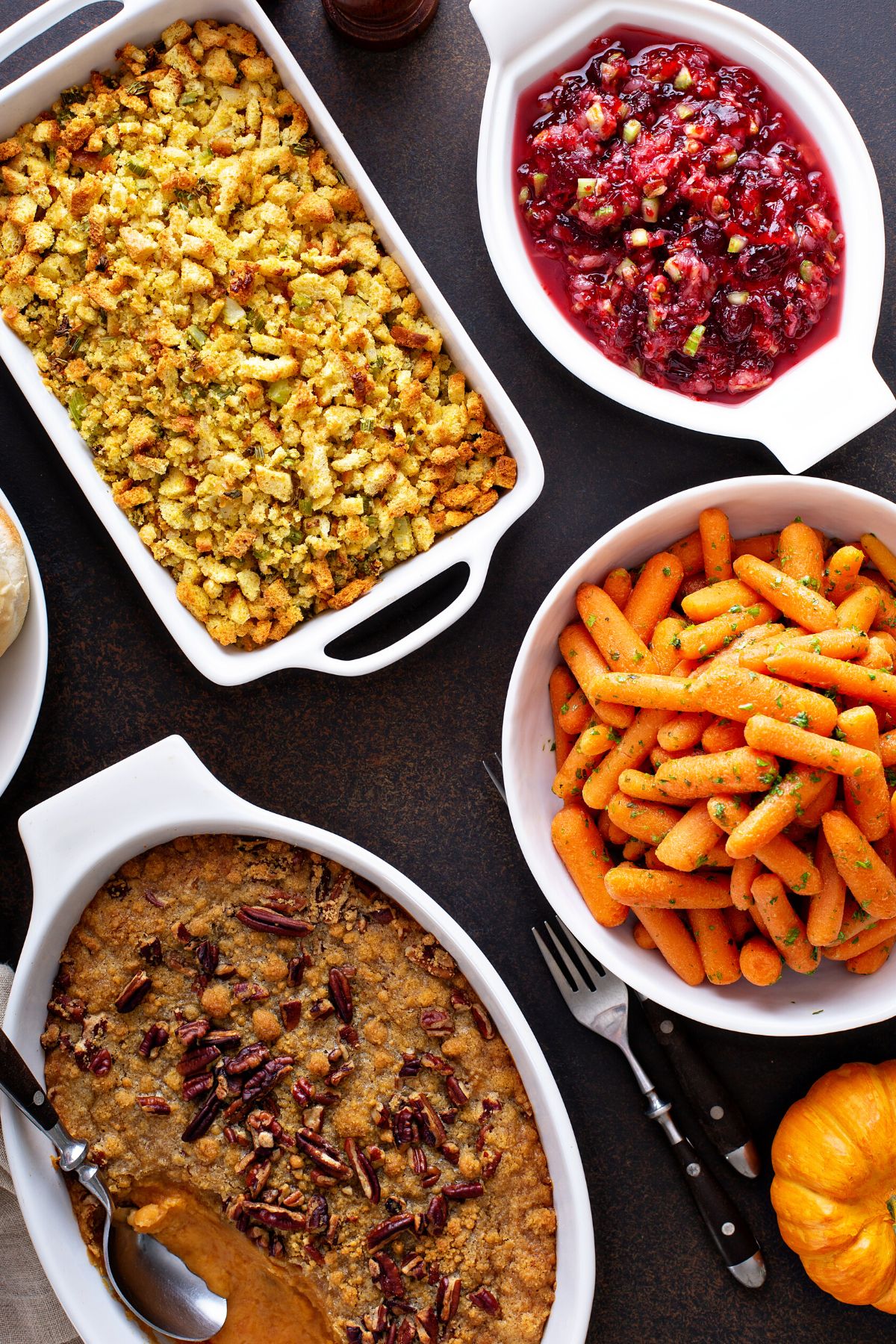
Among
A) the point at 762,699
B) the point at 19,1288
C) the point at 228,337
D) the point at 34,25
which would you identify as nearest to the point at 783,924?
the point at 762,699

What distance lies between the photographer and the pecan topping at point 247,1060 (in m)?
1.82

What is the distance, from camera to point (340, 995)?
1.84 meters

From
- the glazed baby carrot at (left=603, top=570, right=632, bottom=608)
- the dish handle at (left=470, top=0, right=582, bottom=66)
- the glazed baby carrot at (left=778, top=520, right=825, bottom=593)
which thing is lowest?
the glazed baby carrot at (left=778, top=520, right=825, bottom=593)

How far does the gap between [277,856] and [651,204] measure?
1.42 m

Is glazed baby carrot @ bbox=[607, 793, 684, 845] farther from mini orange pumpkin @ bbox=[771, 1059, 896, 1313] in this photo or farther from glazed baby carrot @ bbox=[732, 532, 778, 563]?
mini orange pumpkin @ bbox=[771, 1059, 896, 1313]

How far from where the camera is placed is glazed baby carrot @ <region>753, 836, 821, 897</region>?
158cm

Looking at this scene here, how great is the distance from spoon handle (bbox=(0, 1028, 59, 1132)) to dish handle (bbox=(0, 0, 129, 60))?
1.77 metres

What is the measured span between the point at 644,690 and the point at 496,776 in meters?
0.51

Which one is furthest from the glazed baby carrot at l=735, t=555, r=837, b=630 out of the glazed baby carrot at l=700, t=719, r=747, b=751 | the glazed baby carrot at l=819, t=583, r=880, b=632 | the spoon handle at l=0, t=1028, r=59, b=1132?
the spoon handle at l=0, t=1028, r=59, b=1132

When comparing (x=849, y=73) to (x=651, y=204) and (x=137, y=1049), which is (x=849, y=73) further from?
(x=137, y=1049)

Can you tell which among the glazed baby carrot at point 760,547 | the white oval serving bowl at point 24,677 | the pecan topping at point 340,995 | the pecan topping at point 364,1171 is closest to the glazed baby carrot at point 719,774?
the glazed baby carrot at point 760,547

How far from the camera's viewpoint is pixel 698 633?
1684 mm

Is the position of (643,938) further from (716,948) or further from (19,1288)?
(19,1288)

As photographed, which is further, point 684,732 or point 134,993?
point 134,993
